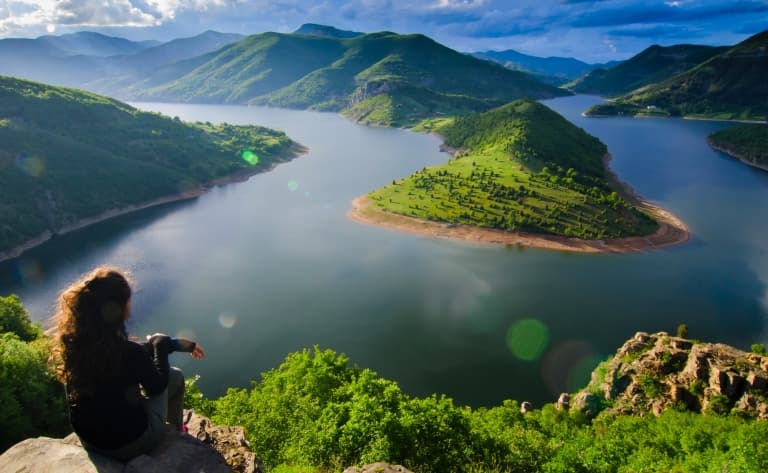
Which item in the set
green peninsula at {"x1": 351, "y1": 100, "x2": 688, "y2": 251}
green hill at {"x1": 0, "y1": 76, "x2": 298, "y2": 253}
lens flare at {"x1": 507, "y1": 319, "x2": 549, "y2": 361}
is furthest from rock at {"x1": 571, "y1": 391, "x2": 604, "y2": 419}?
green hill at {"x1": 0, "y1": 76, "x2": 298, "y2": 253}

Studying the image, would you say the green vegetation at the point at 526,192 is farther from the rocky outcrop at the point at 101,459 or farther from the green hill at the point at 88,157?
the rocky outcrop at the point at 101,459

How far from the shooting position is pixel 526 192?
107000 millimetres

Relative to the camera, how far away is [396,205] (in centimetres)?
10625

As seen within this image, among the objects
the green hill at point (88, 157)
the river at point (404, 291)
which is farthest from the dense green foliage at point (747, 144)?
the green hill at point (88, 157)

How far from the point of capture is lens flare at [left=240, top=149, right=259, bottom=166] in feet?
531

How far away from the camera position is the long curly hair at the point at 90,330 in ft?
23.3

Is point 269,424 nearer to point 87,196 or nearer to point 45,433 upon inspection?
point 45,433

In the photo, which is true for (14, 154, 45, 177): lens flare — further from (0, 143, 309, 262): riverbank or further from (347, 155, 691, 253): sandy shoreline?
(347, 155, 691, 253): sandy shoreline

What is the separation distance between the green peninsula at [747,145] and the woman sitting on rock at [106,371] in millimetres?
202848

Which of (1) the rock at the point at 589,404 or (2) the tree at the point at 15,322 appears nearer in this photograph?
(1) the rock at the point at 589,404

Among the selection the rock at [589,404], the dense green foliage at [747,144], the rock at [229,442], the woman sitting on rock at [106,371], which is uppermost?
the dense green foliage at [747,144]

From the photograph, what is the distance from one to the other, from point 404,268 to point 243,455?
6415cm

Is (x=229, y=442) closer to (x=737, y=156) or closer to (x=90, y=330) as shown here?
(x=90, y=330)

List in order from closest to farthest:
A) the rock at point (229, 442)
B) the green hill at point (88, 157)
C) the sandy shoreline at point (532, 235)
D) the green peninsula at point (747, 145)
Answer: the rock at point (229, 442)
the sandy shoreline at point (532, 235)
the green hill at point (88, 157)
the green peninsula at point (747, 145)
